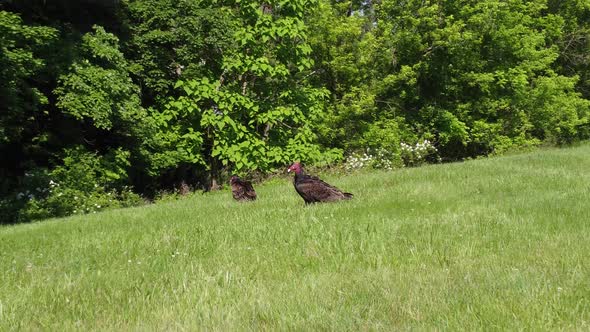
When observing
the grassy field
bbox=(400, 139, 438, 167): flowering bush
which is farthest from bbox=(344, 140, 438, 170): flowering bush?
the grassy field

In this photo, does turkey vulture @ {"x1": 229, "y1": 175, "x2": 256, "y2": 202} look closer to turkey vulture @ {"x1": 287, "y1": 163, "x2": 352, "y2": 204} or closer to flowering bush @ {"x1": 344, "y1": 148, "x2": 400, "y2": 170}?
turkey vulture @ {"x1": 287, "y1": 163, "x2": 352, "y2": 204}

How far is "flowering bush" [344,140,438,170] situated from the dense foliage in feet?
0.33

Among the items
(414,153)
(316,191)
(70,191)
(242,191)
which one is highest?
(316,191)

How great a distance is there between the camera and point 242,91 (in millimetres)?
21734

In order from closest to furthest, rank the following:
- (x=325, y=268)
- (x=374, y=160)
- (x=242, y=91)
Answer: (x=325, y=268) → (x=242, y=91) → (x=374, y=160)

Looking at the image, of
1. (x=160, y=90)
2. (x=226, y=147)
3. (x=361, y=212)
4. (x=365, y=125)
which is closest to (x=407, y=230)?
(x=361, y=212)

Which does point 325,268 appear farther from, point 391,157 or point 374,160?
point 391,157

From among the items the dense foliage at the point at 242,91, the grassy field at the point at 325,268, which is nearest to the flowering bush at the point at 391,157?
the dense foliage at the point at 242,91

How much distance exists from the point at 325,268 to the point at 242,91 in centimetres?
1723

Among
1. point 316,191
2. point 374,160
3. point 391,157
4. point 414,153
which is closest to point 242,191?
point 316,191

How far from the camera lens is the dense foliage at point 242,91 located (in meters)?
17.0

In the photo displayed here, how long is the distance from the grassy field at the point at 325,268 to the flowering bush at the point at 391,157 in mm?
13965

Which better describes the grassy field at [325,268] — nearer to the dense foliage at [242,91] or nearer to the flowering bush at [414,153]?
the dense foliage at [242,91]

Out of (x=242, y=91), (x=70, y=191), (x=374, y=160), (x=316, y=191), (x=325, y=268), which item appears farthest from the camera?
(x=374, y=160)
